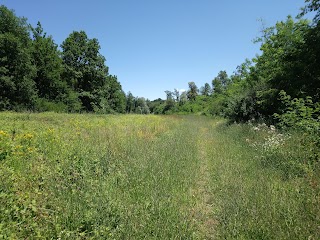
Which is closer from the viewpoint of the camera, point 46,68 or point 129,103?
point 46,68

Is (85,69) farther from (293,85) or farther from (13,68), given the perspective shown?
(293,85)

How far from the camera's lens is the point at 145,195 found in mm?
4477

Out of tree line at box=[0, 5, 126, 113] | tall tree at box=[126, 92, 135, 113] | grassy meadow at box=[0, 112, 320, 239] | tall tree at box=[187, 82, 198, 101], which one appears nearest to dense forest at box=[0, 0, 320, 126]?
tree line at box=[0, 5, 126, 113]

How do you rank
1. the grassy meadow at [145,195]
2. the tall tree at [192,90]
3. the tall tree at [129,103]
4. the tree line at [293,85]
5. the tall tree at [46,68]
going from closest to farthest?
the grassy meadow at [145,195]
the tree line at [293,85]
the tall tree at [46,68]
the tall tree at [192,90]
the tall tree at [129,103]

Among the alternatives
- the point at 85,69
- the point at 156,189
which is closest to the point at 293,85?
the point at 156,189

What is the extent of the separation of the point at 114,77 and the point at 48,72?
2650 centimetres

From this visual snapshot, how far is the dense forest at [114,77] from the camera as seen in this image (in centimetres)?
1183

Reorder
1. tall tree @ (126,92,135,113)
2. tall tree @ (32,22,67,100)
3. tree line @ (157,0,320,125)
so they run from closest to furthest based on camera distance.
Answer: tree line @ (157,0,320,125) < tall tree @ (32,22,67,100) < tall tree @ (126,92,135,113)

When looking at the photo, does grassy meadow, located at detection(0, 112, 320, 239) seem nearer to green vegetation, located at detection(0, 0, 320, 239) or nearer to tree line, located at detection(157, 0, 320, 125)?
green vegetation, located at detection(0, 0, 320, 239)

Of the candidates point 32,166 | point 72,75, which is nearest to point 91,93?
point 72,75

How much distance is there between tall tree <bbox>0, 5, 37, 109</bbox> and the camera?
3338 centimetres

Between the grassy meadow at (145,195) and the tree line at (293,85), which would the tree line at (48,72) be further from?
the grassy meadow at (145,195)

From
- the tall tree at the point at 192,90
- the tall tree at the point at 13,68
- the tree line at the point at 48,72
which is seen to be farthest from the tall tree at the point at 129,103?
the tall tree at the point at 13,68

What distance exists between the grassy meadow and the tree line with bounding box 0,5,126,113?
2845 cm
